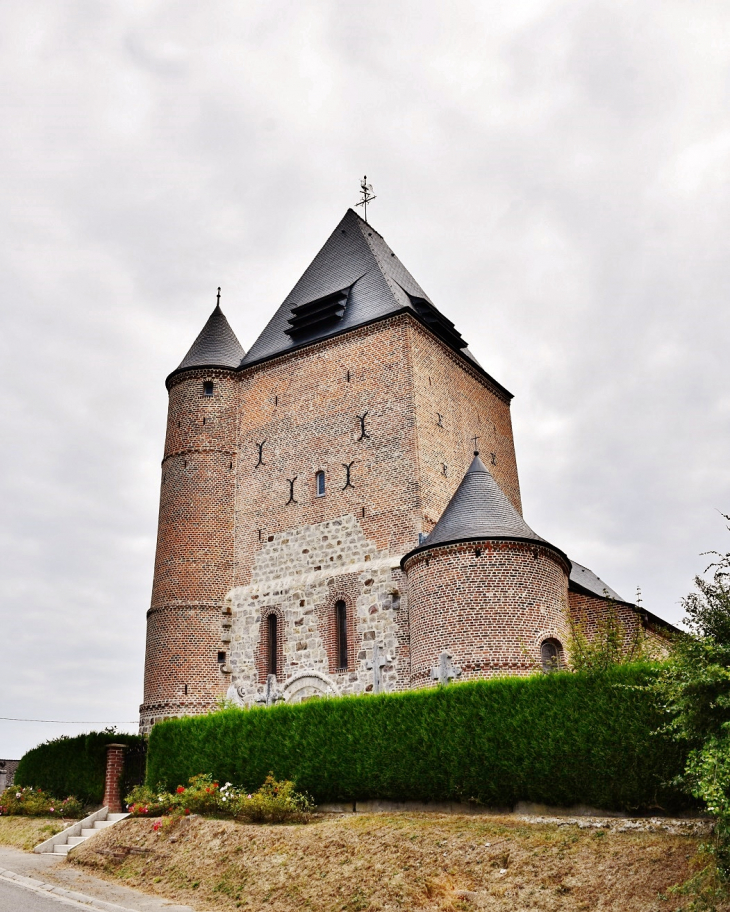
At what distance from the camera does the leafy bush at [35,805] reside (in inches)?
770

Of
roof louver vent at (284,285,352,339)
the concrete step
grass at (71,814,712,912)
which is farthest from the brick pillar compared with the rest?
roof louver vent at (284,285,352,339)

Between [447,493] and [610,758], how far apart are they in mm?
12112

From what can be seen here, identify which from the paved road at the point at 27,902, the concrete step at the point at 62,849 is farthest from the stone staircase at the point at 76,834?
the paved road at the point at 27,902

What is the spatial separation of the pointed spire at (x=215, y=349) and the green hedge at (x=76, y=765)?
11491 millimetres

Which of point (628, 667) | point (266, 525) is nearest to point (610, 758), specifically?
point (628, 667)

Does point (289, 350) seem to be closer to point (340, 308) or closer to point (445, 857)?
point (340, 308)

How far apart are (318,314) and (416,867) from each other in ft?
60.6

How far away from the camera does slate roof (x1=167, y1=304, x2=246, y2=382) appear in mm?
27281

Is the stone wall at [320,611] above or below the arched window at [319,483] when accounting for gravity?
below

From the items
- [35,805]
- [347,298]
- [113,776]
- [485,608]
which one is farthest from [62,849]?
[347,298]

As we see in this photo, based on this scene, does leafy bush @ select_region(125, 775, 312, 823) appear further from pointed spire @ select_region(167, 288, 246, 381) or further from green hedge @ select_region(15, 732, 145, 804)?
pointed spire @ select_region(167, 288, 246, 381)

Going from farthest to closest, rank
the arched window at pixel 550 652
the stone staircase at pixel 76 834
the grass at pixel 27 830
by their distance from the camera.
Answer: the arched window at pixel 550 652, the grass at pixel 27 830, the stone staircase at pixel 76 834

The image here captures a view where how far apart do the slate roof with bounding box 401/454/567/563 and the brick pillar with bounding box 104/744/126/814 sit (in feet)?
26.4

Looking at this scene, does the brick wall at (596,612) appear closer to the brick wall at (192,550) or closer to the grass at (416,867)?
the brick wall at (192,550)
